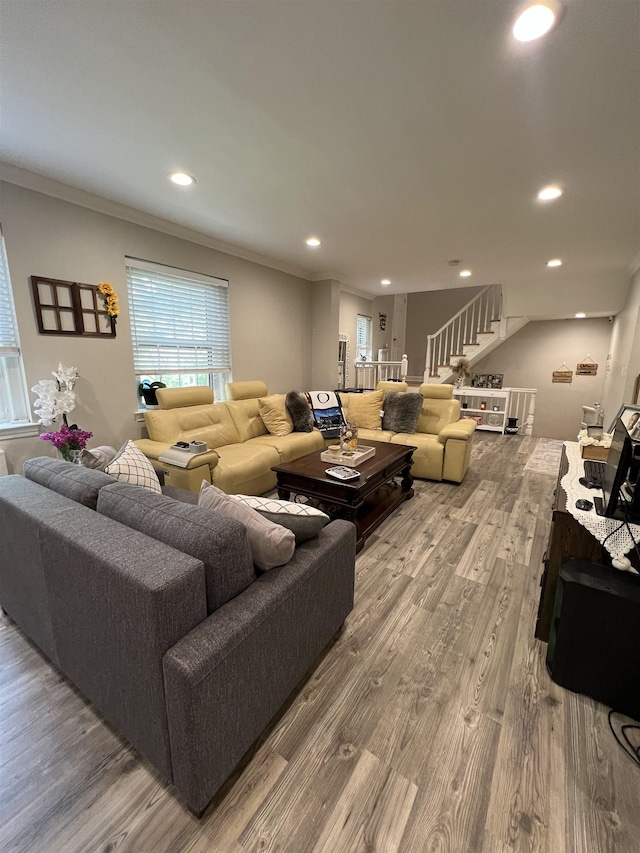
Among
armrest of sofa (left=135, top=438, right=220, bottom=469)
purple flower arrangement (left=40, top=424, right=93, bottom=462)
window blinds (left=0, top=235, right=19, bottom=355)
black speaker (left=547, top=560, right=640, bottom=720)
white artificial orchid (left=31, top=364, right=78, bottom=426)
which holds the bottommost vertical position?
black speaker (left=547, top=560, right=640, bottom=720)

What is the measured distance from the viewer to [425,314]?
336 inches

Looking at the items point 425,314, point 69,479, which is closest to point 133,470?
point 69,479

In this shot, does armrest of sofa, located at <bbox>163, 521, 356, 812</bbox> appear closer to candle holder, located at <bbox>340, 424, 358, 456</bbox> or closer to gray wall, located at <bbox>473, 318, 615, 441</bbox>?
candle holder, located at <bbox>340, 424, 358, 456</bbox>

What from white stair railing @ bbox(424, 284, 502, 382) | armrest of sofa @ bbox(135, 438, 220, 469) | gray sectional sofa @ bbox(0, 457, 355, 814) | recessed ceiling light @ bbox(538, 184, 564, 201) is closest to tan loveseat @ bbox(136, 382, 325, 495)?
armrest of sofa @ bbox(135, 438, 220, 469)

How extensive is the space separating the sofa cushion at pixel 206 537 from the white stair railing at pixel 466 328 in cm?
616

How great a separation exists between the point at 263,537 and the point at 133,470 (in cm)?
96

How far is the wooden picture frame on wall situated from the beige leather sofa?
744 mm

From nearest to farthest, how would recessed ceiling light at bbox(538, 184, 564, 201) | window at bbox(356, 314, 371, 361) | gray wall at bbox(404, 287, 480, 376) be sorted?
recessed ceiling light at bbox(538, 184, 564, 201) → window at bbox(356, 314, 371, 361) → gray wall at bbox(404, 287, 480, 376)

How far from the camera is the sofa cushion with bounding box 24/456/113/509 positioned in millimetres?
1459

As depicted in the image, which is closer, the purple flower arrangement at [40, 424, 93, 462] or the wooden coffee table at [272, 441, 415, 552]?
the purple flower arrangement at [40, 424, 93, 462]

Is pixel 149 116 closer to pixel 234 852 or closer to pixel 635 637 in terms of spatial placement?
pixel 234 852

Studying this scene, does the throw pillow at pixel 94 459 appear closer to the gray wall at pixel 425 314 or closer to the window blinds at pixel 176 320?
the window blinds at pixel 176 320

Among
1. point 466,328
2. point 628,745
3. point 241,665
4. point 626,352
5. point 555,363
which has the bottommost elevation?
point 628,745

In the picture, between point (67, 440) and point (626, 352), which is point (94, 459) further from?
point (626, 352)
